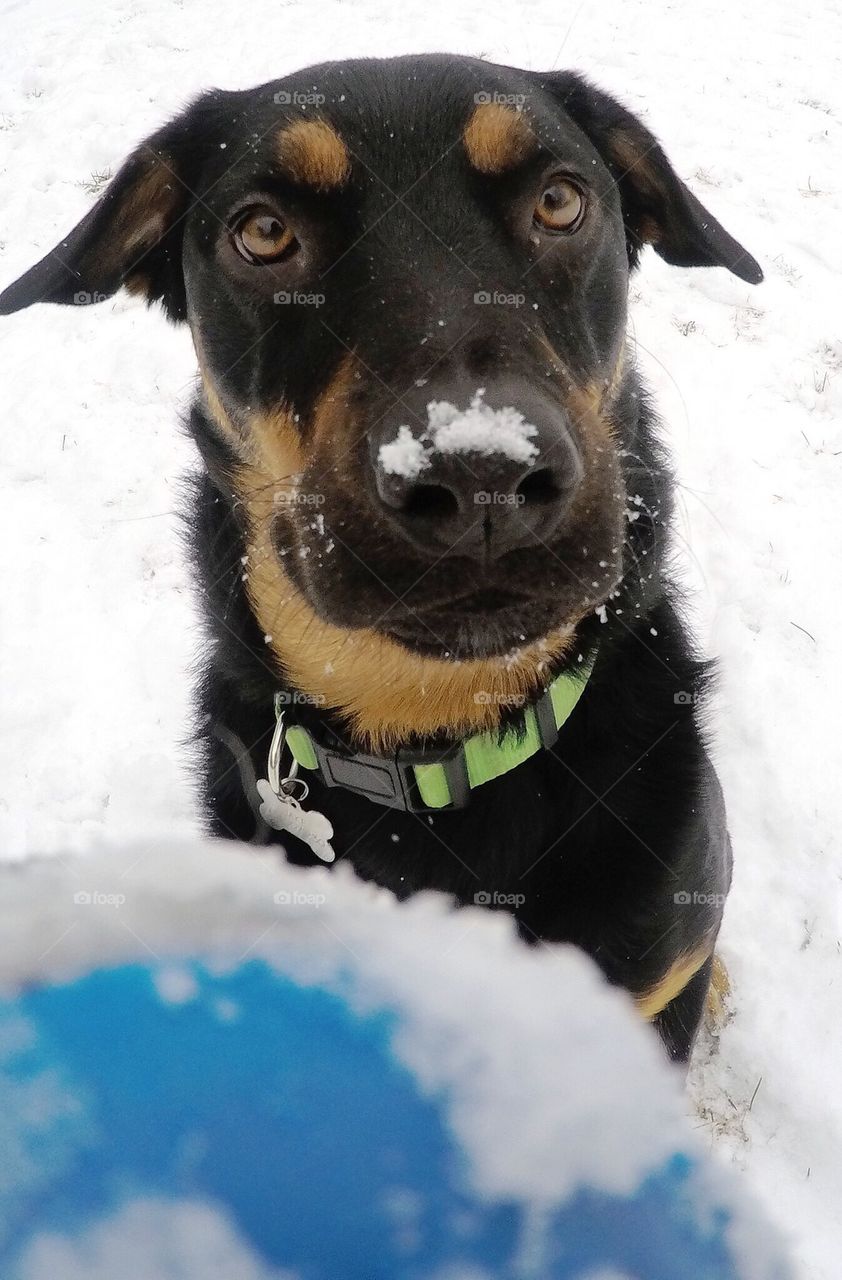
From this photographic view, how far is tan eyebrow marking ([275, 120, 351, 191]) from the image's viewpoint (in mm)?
1814

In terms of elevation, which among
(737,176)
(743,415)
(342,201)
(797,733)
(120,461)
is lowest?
(120,461)

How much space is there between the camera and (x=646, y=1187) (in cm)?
79

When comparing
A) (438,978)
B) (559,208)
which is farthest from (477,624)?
(559,208)

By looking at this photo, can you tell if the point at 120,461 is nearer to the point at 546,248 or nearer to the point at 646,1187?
the point at 546,248

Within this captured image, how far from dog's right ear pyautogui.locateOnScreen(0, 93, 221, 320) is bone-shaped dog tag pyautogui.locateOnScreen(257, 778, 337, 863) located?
4.16 feet

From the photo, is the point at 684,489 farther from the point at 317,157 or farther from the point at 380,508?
the point at 380,508

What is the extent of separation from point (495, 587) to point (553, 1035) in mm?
701

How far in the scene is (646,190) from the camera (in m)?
2.31

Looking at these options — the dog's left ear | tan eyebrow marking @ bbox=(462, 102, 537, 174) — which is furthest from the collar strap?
the dog's left ear

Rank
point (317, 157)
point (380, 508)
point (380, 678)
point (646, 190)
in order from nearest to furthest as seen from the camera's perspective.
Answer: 1. point (380, 508)
2. point (317, 157)
3. point (380, 678)
4. point (646, 190)

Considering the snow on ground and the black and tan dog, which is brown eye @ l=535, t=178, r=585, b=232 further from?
the snow on ground

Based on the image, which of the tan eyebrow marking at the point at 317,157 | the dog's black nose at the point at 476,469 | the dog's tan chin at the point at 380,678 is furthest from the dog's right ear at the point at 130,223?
the dog's black nose at the point at 476,469

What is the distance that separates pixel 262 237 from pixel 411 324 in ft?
1.83

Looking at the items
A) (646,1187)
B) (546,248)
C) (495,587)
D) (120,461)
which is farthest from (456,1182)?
(120,461)
